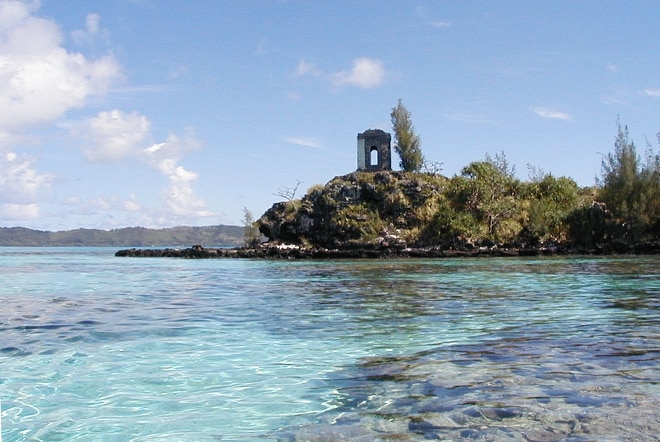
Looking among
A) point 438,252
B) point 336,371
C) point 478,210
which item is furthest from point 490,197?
point 336,371

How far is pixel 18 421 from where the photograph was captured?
5.36m

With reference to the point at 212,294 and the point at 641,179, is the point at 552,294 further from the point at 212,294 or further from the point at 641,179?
the point at 641,179

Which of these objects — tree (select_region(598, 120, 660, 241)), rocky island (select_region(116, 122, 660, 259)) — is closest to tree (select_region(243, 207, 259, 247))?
rocky island (select_region(116, 122, 660, 259))

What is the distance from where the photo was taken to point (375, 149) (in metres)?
62.0

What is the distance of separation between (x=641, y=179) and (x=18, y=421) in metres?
49.8

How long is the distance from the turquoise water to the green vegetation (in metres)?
35.8

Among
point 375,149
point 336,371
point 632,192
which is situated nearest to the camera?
point 336,371

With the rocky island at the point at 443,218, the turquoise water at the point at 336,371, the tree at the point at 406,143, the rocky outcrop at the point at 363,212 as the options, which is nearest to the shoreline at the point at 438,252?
the rocky island at the point at 443,218

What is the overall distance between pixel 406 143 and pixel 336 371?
58072 mm

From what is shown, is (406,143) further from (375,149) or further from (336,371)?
(336,371)

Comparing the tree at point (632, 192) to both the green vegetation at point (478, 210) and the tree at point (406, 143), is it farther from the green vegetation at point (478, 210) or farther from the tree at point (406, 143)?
the tree at point (406, 143)

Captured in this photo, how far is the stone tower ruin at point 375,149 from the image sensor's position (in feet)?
201

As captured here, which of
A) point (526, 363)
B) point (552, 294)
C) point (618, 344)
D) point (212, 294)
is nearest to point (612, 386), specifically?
point (526, 363)

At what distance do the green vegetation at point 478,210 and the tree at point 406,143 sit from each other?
307 centimetres
